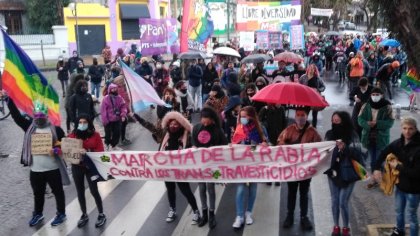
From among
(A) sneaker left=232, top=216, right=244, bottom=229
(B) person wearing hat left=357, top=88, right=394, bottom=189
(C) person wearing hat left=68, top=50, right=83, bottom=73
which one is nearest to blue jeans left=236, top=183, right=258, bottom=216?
(A) sneaker left=232, top=216, right=244, bottom=229

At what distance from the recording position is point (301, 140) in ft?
20.2

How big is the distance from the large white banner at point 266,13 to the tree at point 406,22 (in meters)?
16.1

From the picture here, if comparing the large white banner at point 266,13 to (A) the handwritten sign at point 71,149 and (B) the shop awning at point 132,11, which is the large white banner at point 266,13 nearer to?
(A) the handwritten sign at point 71,149

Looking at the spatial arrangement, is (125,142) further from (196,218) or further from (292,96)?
(292,96)

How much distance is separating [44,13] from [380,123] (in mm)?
30986

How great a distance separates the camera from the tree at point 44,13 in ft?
110

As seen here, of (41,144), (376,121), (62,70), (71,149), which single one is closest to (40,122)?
(41,144)

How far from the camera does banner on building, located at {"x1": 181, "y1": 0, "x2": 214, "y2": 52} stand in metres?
14.2

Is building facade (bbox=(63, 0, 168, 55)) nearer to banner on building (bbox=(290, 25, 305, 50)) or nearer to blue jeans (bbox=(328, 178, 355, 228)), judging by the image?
banner on building (bbox=(290, 25, 305, 50))

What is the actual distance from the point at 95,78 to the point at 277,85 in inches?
402

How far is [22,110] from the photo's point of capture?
6.79 m

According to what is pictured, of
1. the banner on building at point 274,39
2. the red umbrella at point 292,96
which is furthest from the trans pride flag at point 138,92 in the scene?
the banner on building at point 274,39

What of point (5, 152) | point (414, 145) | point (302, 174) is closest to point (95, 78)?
point (5, 152)

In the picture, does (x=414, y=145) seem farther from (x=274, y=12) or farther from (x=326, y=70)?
(x=326, y=70)
